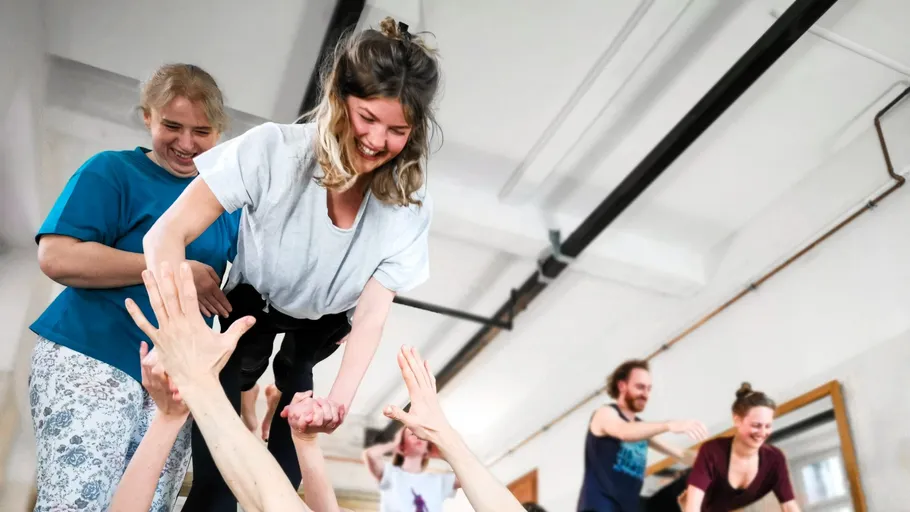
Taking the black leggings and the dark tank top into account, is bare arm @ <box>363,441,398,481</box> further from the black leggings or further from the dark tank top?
the black leggings

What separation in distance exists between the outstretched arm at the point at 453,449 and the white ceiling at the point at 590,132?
1.52 m

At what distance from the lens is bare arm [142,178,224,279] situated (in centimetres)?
104

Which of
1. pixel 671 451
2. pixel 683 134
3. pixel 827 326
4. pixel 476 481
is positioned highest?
pixel 683 134

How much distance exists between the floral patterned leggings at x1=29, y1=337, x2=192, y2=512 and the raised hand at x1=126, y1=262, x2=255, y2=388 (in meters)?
0.19

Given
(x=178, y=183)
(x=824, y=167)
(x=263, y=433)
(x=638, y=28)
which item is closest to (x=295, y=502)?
(x=178, y=183)

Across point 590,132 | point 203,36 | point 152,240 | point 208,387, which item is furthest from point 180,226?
point 590,132

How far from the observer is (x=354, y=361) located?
1.23m

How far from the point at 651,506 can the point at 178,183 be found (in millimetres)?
2287

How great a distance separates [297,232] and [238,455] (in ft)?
1.45

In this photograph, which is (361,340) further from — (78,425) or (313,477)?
(78,425)

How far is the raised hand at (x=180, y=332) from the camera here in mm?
932

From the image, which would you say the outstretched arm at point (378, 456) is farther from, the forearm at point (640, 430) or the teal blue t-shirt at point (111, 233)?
the teal blue t-shirt at point (111, 233)

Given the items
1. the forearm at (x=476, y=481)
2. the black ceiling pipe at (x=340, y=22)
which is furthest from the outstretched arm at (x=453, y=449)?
the black ceiling pipe at (x=340, y=22)

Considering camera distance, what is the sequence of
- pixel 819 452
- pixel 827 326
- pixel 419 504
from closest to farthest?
1. pixel 819 452
2. pixel 827 326
3. pixel 419 504
